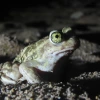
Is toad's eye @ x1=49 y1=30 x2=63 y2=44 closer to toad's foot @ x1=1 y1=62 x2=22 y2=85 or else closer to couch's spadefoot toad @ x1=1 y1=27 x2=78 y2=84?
couch's spadefoot toad @ x1=1 y1=27 x2=78 y2=84

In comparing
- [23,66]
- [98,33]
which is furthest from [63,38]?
[98,33]

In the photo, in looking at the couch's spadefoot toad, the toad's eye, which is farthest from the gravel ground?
the toad's eye

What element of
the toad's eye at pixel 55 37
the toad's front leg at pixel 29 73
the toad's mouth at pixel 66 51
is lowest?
the toad's front leg at pixel 29 73

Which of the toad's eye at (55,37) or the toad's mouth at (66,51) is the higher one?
the toad's eye at (55,37)

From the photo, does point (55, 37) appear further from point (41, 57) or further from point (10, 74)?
point (10, 74)

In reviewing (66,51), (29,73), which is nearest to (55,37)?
(66,51)

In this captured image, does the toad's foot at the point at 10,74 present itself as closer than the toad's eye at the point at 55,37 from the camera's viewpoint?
No

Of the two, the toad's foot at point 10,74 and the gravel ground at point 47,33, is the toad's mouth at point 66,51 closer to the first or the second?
the gravel ground at point 47,33


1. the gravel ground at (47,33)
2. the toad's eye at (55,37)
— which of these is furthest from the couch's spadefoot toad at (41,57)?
the gravel ground at (47,33)
